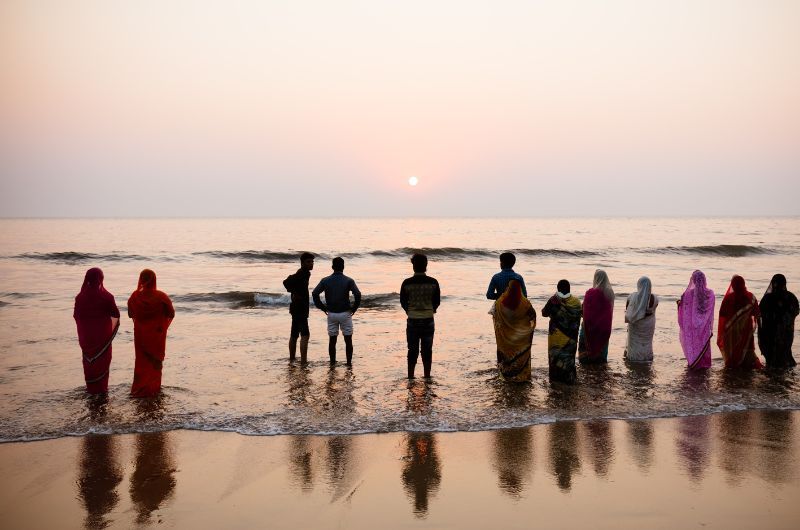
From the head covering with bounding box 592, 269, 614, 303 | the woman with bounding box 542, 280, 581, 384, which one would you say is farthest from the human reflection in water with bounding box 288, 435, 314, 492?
the head covering with bounding box 592, 269, 614, 303

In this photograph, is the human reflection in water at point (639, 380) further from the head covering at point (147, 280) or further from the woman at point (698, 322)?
the head covering at point (147, 280)

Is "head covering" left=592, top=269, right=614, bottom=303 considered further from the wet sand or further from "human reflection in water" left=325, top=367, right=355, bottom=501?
"human reflection in water" left=325, top=367, right=355, bottom=501

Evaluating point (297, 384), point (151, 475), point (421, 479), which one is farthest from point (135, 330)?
point (421, 479)

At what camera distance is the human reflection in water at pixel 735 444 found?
5035 millimetres

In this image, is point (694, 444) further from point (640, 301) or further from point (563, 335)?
point (640, 301)

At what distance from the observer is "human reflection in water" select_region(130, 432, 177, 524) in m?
4.48

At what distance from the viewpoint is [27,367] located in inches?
384

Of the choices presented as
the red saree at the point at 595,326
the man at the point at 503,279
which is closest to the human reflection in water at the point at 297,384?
the man at the point at 503,279

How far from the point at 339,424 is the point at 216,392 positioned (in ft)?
7.85

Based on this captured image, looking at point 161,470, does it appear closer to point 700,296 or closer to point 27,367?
point 27,367

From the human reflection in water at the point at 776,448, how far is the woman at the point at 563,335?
2199mm

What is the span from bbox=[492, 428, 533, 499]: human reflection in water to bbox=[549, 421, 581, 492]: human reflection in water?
0.20 m

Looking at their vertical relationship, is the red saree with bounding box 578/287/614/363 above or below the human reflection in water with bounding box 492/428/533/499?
above

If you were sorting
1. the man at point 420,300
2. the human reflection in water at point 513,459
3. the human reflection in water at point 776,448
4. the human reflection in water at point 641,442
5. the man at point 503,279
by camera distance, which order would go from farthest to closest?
the man at point 503,279 < the man at point 420,300 < the human reflection in water at point 641,442 < the human reflection in water at point 776,448 < the human reflection in water at point 513,459
